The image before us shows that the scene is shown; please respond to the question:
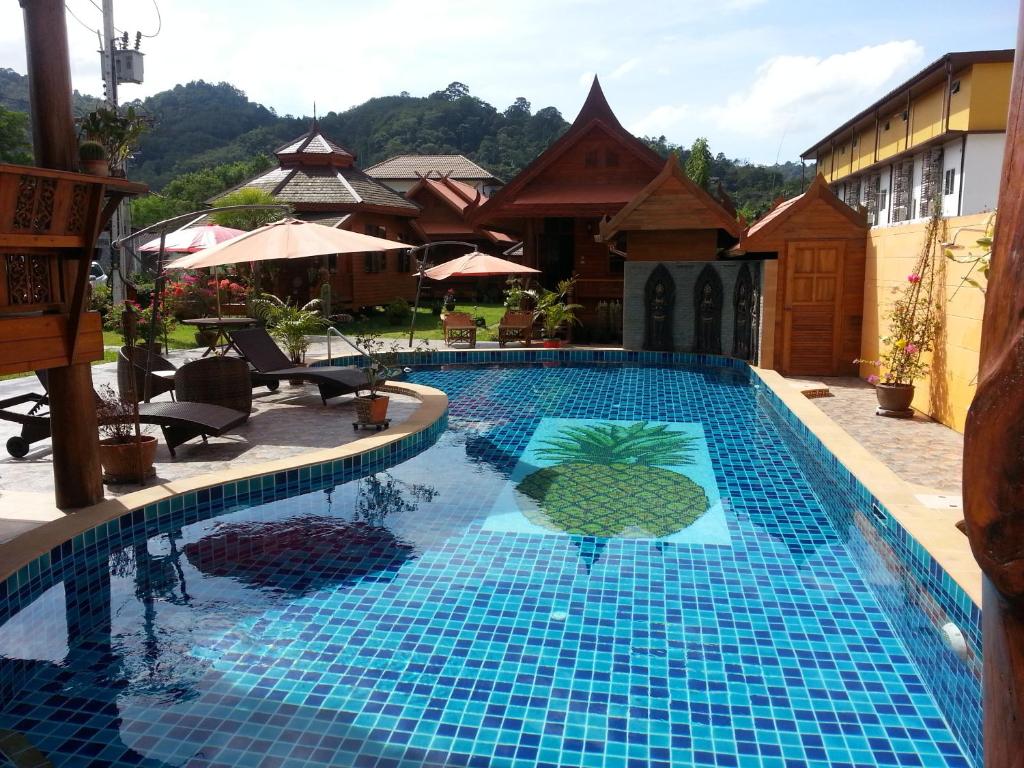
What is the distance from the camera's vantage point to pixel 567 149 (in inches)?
793

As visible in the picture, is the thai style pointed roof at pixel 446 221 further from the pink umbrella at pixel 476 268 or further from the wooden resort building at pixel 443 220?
the pink umbrella at pixel 476 268

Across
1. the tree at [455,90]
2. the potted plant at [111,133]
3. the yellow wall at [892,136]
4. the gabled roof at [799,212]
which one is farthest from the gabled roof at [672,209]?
the tree at [455,90]

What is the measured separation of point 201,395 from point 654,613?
6.08 m

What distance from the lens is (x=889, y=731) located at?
365cm

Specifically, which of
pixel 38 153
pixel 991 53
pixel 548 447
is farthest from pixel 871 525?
pixel 991 53

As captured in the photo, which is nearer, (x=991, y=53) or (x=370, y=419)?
(x=370, y=419)

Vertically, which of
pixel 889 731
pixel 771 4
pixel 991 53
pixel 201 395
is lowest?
pixel 889 731

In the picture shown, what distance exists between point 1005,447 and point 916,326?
9878 millimetres

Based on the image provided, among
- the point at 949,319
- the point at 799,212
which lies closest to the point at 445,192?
the point at 799,212

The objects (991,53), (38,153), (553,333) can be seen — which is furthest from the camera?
(991,53)

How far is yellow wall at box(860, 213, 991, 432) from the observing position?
816cm

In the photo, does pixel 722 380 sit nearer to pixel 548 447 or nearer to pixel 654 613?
pixel 548 447

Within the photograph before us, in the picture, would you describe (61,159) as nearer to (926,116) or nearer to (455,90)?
(926,116)

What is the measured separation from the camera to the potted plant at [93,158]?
17.2 feet
